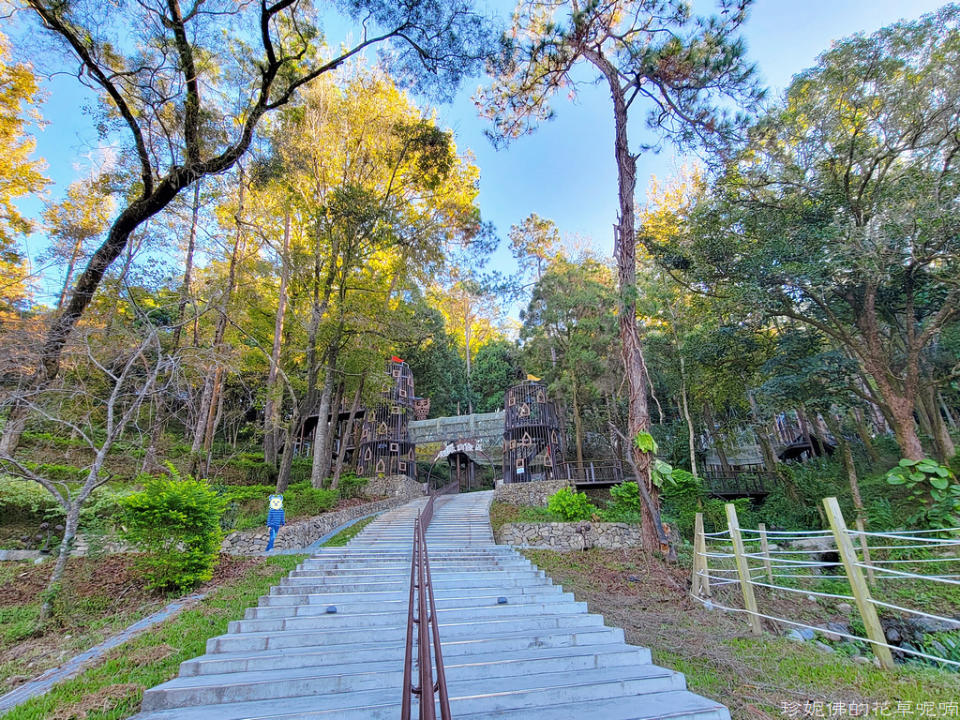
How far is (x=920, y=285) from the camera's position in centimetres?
962

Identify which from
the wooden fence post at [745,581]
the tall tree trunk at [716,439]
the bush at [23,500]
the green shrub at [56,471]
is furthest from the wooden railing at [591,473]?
the bush at [23,500]

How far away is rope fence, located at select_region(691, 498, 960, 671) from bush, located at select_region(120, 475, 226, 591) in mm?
7262

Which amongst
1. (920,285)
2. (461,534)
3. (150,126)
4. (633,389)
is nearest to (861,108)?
(920,285)

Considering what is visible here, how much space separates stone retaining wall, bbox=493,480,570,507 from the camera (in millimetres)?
13742

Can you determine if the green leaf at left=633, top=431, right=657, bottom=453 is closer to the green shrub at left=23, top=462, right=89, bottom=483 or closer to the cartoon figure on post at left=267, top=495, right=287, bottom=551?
the cartoon figure on post at left=267, top=495, right=287, bottom=551

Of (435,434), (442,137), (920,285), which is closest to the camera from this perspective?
(920,285)

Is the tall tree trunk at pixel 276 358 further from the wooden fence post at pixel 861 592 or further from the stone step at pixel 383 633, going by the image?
the wooden fence post at pixel 861 592

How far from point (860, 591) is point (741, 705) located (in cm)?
181

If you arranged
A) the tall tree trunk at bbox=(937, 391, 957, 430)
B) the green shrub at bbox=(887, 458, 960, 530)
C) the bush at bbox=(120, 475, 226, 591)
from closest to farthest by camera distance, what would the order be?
the bush at bbox=(120, 475, 226, 591) < the green shrub at bbox=(887, 458, 960, 530) < the tall tree trunk at bbox=(937, 391, 957, 430)

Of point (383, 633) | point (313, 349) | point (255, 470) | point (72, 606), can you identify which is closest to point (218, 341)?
point (313, 349)

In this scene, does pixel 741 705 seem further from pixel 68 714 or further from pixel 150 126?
pixel 150 126

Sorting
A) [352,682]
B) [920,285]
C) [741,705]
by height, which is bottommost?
[741,705]

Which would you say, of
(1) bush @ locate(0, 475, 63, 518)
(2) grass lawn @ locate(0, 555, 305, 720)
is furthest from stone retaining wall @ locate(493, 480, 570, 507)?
(1) bush @ locate(0, 475, 63, 518)

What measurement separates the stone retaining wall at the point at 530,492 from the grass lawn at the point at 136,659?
9.15 metres
